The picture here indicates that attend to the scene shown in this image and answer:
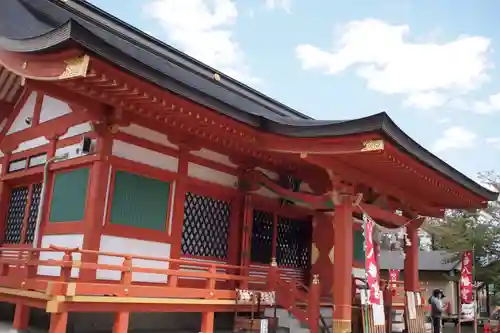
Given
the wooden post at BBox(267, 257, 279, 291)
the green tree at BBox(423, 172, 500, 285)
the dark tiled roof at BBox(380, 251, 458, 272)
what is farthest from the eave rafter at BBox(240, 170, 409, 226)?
the dark tiled roof at BBox(380, 251, 458, 272)

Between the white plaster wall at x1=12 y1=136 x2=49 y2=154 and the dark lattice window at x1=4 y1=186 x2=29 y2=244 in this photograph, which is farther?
the dark lattice window at x1=4 y1=186 x2=29 y2=244

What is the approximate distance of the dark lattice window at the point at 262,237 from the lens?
364 inches

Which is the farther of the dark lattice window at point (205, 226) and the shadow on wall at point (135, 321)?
the dark lattice window at point (205, 226)

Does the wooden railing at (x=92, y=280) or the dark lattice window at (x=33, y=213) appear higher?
the dark lattice window at (x=33, y=213)

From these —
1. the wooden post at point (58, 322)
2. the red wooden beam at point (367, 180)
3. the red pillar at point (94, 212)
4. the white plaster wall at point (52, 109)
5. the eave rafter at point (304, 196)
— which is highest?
the white plaster wall at point (52, 109)


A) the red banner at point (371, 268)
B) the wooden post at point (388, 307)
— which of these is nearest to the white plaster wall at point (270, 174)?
the red banner at point (371, 268)

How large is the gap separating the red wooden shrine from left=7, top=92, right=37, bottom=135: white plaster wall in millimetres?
41

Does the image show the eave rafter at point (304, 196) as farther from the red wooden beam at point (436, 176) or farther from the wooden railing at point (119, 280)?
the wooden railing at point (119, 280)

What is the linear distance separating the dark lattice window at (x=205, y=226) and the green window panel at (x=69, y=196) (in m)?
1.66

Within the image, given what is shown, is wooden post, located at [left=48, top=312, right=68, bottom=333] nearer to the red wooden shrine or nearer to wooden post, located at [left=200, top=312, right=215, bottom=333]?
the red wooden shrine

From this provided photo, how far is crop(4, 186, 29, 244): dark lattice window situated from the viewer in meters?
8.25

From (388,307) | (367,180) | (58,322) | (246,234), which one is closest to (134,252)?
(58,322)

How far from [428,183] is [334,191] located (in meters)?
2.06

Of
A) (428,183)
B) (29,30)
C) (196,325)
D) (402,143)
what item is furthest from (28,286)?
(428,183)
